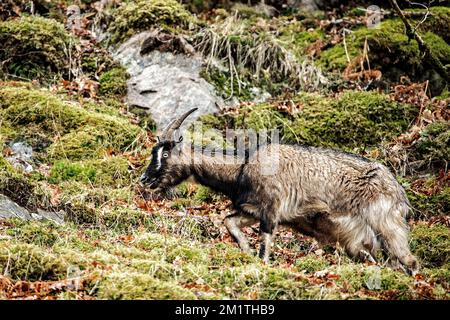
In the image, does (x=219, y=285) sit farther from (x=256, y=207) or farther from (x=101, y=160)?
(x=101, y=160)

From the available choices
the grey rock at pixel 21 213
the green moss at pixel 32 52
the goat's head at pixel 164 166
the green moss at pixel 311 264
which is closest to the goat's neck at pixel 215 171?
the goat's head at pixel 164 166

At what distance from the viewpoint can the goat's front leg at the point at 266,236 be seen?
28.5 feet

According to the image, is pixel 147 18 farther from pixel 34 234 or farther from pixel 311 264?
pixel 311 264

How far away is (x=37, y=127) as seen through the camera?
39.1 ft

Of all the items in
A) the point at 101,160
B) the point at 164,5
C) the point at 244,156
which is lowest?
the point at 101,160

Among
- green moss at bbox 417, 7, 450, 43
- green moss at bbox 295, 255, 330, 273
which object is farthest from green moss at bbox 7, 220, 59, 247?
green moss at bbox 417, 7, 450, 43

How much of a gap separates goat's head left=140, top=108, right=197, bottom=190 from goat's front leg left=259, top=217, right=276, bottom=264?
1392 mm

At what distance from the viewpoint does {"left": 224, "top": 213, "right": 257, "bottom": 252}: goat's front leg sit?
29.0 feet

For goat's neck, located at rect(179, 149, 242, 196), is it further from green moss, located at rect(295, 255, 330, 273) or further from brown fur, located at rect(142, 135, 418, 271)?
green moss, located at rect(295, 255, 330, 273)

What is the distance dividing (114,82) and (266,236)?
5.80 meters

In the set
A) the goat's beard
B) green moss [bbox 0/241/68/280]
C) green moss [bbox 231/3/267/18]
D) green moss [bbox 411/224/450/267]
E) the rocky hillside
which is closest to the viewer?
green moss [bbox 0/241/68/280]
